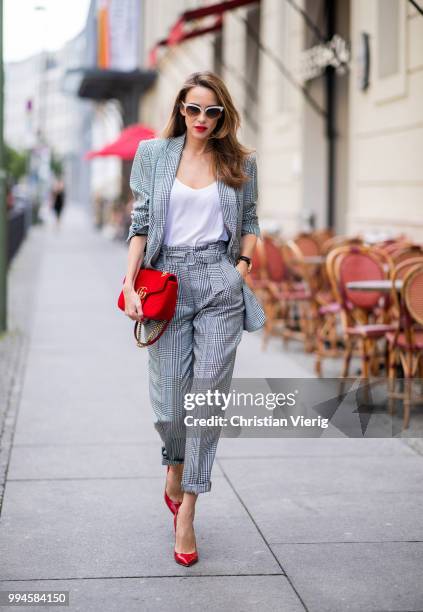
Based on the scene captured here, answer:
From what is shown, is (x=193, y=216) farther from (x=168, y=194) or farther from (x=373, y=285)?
(x=373, y=285)

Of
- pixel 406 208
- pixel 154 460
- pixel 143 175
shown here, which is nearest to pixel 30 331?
pixel 406 208

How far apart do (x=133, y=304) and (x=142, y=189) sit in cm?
45

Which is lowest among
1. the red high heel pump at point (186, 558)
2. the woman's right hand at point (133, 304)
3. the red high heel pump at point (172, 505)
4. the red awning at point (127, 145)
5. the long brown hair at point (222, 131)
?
the red high heel pump at point (186, 558)

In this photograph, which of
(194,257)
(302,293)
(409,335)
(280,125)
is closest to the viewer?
(194,257)

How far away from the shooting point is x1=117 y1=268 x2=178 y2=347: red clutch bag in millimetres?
3986

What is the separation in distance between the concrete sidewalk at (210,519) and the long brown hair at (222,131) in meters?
1.46

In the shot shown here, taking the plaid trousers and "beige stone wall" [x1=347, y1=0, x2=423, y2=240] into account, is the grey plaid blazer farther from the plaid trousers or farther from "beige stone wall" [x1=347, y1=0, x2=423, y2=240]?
"beige stone wall" [x1=347, y1=0, x2=423, y2=240]

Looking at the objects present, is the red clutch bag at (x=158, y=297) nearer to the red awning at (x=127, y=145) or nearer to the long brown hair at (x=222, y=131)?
the long brown hair at (x=222, y=131)

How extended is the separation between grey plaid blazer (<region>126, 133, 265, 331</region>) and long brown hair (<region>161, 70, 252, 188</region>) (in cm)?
4

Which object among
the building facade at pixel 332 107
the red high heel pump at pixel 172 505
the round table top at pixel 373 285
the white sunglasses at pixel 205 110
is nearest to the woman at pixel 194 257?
the white sunglasses at pixel 205 110

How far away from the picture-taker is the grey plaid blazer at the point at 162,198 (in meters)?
4.11

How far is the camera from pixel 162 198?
409 centimetres

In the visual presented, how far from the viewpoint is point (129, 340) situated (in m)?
10.6

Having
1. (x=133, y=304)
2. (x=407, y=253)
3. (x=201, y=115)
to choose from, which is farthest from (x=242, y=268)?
(x=407, y=253)
